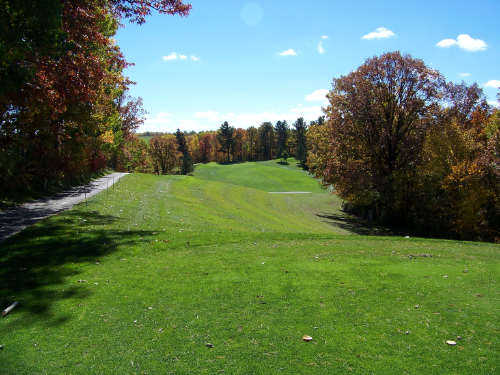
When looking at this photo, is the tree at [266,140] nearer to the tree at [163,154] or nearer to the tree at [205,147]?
the tree at [205,147]

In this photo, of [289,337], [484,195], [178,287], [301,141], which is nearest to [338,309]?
[289,337]

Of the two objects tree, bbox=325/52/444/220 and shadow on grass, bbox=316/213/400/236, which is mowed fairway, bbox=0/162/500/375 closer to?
shadow on grass, bbox=316/213/400/236

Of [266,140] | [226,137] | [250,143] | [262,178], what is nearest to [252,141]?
[250,143]

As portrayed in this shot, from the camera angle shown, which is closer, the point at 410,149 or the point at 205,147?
the point at 410,149

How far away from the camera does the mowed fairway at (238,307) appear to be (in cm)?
435

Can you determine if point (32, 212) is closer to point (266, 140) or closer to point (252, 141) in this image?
point (266, 140)

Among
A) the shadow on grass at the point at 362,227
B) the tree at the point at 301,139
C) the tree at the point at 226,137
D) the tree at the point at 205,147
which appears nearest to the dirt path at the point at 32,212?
the shadow on grass at the point at 362,227

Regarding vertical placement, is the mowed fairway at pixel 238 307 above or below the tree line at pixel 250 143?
below

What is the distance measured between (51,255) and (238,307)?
5.85 m

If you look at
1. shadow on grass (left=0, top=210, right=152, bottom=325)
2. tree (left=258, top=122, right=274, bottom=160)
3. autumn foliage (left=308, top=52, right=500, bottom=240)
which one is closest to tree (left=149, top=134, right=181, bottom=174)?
tree (left=258, top=122, right=274, bottom=160)

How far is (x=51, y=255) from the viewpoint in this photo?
8.73 meters

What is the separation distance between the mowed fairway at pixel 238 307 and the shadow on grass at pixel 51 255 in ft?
0.15

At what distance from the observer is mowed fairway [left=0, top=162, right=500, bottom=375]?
4.35 m

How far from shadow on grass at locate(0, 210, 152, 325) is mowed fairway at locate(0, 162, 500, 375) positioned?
0.15 ft
